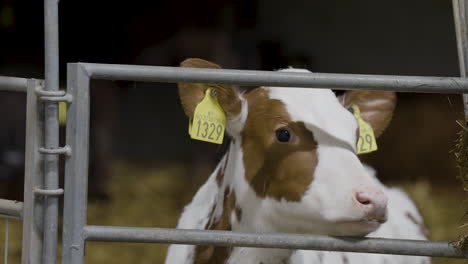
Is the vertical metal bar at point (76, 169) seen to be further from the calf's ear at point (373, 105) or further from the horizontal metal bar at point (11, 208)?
the calf's ear at point (373, 105)

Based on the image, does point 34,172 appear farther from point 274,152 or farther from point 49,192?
point 274,152

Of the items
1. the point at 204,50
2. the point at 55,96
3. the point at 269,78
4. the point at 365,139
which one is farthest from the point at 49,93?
the point at 204,50

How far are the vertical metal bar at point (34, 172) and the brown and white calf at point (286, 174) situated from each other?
0.74 metres

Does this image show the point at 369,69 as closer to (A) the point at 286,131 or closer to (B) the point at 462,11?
(A) the point at 286,131

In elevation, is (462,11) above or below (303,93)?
above

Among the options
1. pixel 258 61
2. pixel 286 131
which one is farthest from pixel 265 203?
pixel 258 61

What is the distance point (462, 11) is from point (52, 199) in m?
1.16

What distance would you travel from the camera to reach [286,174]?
9.00 ft

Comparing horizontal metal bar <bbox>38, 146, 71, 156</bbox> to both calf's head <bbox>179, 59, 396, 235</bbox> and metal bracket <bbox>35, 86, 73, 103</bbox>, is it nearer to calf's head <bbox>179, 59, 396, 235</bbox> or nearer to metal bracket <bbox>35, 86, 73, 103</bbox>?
metal bracket <bbox>35, 86, 73, 103</bbox>

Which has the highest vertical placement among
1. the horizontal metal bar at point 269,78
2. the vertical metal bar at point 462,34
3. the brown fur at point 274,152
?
the vertical metal bar at point 462,34

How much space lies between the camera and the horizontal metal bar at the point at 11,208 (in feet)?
7.65

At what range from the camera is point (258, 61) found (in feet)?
18.7

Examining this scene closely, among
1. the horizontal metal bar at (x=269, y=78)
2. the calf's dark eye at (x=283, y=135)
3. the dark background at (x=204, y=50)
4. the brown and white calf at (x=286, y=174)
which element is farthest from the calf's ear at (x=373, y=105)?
the dark background at (x=204, y=50)

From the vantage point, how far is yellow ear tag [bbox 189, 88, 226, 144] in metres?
2.63
